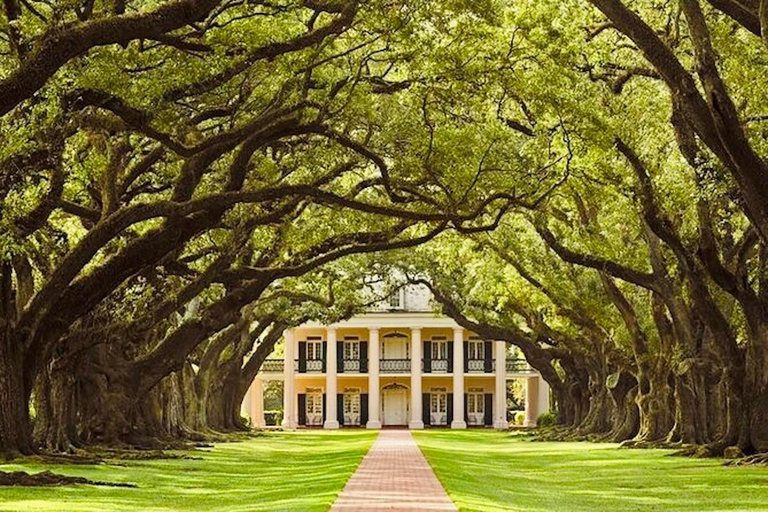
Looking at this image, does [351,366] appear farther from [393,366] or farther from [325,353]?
[393,366]

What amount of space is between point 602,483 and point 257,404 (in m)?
60.3

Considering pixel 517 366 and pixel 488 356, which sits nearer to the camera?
pixel 488 356

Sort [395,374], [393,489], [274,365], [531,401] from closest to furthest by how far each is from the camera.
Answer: [393,489] < [395,374] < [274,365] < [531,401]

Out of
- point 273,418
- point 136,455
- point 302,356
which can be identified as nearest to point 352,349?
point 302,356

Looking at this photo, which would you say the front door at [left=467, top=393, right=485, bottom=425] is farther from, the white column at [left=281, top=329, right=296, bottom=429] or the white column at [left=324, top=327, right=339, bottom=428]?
the white column at [left=281, top=329, right=296, bottom=429]

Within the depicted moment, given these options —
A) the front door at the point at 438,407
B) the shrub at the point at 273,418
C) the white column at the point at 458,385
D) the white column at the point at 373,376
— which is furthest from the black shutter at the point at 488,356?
the shrub at the point at 273,418

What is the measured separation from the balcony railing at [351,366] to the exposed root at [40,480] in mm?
60869

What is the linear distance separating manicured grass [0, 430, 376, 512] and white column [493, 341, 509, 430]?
4701 centimetres

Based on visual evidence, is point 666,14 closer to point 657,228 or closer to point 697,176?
point 697,176

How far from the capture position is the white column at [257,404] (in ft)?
270

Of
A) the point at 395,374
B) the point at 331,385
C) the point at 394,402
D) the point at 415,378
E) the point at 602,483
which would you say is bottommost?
the point at 602,483

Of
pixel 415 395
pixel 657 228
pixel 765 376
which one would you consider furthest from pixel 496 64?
pixel 415 395

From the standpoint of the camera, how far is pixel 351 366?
272 feet

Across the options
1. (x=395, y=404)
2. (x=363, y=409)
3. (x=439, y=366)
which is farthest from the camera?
(x=395, y=404)
